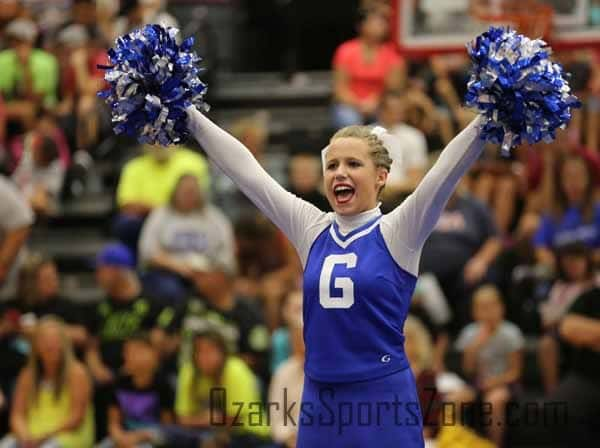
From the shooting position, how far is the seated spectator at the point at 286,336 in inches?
309

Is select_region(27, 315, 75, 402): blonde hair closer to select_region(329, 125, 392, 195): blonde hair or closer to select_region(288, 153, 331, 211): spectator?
select_region(288, 153, 331, 211): spectator

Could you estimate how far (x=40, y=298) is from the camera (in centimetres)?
872

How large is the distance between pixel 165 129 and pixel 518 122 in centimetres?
113

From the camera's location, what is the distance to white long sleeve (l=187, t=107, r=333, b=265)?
15.4ft

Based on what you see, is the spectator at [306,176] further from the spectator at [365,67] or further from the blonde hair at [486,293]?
the blonde hair at [486,293]

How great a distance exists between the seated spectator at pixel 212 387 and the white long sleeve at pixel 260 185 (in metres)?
2.78

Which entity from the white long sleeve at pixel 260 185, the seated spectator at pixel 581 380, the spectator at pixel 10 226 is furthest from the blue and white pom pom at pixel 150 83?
the spectator at pixel 10 226

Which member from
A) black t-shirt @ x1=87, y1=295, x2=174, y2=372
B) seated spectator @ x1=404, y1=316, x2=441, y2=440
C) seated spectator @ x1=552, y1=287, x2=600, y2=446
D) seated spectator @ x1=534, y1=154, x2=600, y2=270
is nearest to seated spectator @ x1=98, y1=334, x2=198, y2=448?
black t-shirt @ x1=87, y1=295, x2=174, y2=372

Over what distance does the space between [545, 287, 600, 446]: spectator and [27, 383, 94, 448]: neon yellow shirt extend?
8.33ft

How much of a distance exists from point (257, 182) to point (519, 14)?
4595 millimetres

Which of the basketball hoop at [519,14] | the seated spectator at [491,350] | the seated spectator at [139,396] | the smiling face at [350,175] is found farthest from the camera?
the basketball hoop at [519,14]

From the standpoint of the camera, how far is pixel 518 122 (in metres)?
4.29

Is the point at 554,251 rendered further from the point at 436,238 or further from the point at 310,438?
the point at 310,438

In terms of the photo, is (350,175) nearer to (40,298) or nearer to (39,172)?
(40,298)
